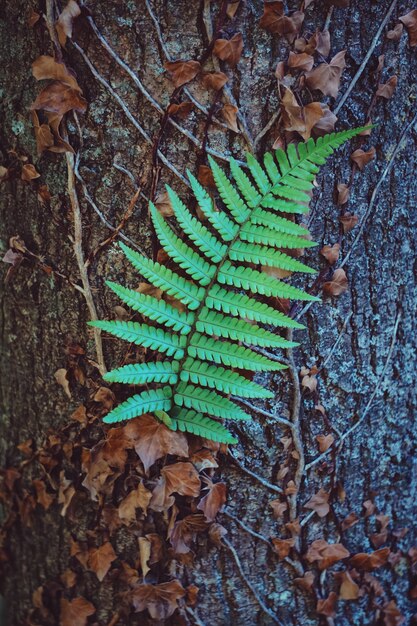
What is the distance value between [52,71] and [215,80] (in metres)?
0.45

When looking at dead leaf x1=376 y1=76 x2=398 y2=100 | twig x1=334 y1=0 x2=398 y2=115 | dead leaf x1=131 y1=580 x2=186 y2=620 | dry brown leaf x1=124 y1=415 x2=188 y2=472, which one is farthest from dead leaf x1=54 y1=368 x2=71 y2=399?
dead leaf x1=376 y1=76 x2=398 y2=100

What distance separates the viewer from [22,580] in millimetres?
2047

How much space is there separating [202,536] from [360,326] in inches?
32.1

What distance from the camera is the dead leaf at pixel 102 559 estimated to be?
Result: 1.78m

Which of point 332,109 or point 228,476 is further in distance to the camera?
point 228,476

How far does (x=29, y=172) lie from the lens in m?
1.65

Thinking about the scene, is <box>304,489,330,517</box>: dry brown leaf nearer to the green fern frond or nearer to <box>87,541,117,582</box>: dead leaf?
the green fern frond

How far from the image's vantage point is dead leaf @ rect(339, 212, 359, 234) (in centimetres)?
165

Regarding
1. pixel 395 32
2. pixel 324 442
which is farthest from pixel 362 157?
pixel 324 442

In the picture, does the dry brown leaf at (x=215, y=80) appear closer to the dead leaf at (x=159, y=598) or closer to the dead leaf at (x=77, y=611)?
the dead leaf at (x=159, y=598)

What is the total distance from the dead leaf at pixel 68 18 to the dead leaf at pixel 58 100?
0.13m

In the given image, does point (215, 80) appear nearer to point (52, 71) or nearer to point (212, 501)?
point (52, 71)

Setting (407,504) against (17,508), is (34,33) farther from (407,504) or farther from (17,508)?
(407,504)

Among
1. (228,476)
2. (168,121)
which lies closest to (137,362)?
(228,476)
